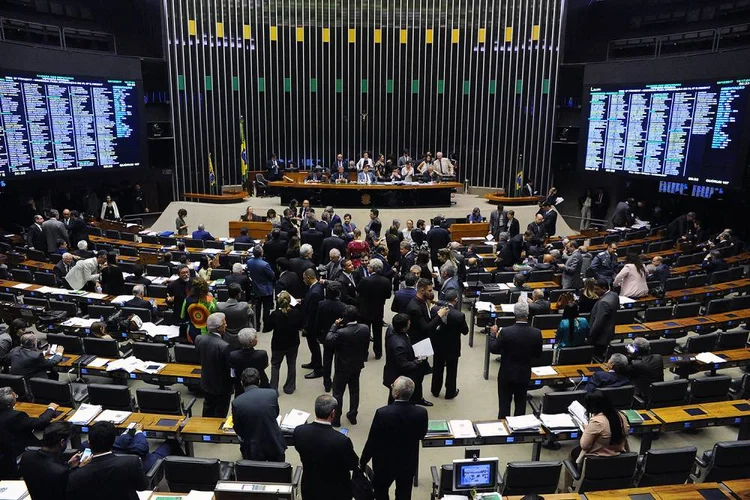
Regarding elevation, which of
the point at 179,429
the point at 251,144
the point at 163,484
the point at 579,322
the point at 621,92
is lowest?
the point at 163,484

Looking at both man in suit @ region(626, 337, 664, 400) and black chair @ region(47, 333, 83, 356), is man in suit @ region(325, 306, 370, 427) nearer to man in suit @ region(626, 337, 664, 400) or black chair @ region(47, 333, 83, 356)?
man in suit @ region(626, 337, 664, 400)

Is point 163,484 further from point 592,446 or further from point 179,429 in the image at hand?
point 592,446

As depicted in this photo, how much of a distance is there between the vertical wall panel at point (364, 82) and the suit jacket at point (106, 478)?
16.0 meters

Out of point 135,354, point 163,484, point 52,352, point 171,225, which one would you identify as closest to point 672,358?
point 163,484

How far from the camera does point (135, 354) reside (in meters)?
6.15

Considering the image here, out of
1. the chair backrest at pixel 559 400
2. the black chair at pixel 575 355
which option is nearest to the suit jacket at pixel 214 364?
the chair backrest at pixel 559 400

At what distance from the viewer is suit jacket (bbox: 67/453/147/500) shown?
345cm

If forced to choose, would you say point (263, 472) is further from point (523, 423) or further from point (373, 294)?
point (373, 294)

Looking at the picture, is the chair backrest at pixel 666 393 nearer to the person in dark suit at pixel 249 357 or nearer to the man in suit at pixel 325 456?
the man in suit at pixel 325 456

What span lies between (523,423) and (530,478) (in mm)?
711

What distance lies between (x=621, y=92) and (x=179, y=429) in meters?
14.1

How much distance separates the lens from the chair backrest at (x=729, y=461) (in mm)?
4320

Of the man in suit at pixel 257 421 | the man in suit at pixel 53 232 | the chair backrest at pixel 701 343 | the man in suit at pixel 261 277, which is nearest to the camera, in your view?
the man in suit at pixel 257 421

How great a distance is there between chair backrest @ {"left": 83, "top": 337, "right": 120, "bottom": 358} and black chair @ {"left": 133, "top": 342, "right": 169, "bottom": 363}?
0.82 feet
